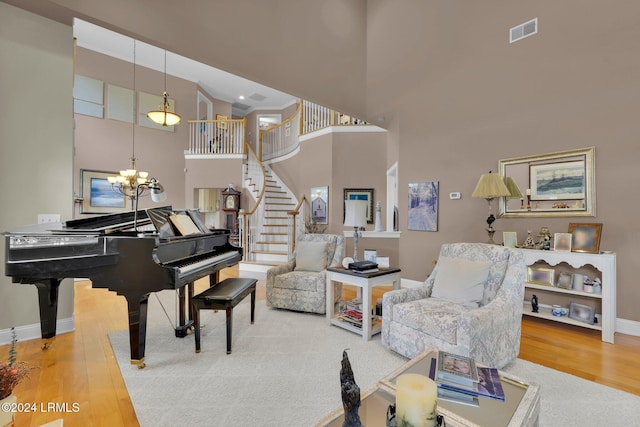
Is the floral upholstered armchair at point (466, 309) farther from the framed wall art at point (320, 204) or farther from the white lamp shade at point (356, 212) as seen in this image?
the framed wall art at point (320, 204)

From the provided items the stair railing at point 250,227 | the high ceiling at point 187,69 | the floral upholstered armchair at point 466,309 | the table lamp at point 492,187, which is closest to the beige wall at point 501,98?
the table lamp at point 492,187

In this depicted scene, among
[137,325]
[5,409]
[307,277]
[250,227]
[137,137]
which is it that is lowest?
[137,325]

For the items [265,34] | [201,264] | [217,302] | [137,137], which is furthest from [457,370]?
[137,137]

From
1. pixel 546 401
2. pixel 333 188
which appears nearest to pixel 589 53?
pixel 546 401

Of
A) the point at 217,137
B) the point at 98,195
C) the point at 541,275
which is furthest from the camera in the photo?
the point at 217,137

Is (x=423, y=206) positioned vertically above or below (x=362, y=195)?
below

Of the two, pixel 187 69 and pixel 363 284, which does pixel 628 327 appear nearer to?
pixel 363 284

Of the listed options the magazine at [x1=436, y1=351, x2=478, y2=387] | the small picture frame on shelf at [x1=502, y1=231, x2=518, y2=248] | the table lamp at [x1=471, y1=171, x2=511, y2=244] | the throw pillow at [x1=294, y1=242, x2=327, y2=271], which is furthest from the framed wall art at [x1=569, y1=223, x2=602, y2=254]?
the throw pillow at [x1=294, y1=242, x2=327, y2=271]

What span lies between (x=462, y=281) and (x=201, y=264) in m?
2.31

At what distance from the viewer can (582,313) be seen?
3.18 m

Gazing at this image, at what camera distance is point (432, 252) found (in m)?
4.79

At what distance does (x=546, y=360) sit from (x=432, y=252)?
234cm

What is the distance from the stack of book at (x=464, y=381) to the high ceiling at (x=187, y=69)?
24.0 feet

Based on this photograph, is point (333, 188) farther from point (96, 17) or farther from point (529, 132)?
point (96, 17)
